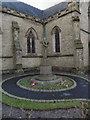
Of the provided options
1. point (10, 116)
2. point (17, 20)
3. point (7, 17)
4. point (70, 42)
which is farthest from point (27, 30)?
point (10, 116)

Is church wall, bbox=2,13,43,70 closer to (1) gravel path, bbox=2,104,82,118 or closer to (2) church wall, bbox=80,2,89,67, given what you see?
(2) church wall, bbox=80,2,89,67

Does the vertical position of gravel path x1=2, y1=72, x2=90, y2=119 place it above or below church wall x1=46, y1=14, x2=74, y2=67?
below

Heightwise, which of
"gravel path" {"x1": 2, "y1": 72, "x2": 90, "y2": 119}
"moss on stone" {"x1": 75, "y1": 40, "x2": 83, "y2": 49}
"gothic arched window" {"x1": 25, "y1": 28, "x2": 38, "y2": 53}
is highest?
"gothic arched window" {"x1": 25, "y1": 28, "x2": 38, "y2": 53}

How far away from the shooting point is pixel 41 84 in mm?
5840

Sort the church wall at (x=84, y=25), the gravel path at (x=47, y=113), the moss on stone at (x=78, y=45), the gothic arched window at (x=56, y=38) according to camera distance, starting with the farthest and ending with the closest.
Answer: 1. the gothic arched window at (x=56, y=38)
2. the church wall at (x=84, y=25)
3. the moss on stone at (x=78, y=45)
4. the gravel path at (x=47, y=113)

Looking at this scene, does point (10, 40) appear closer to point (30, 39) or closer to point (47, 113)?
point (30, 39)

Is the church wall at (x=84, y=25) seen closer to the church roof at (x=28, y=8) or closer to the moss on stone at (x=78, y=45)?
the moss on stone at (x=78, y=45)

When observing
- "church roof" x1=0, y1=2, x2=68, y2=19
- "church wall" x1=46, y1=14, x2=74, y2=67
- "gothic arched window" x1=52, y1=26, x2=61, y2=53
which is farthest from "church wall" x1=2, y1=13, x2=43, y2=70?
"church wall" x1=46, y1=14, x2=74, y2=67

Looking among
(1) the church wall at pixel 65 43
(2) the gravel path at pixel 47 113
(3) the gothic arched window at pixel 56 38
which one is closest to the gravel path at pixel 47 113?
(2) the gravel path at pixel 47 113

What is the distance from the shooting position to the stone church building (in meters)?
10.3

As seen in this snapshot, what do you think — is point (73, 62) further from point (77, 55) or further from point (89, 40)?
point (89, 40)

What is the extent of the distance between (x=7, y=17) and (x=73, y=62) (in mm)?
10833

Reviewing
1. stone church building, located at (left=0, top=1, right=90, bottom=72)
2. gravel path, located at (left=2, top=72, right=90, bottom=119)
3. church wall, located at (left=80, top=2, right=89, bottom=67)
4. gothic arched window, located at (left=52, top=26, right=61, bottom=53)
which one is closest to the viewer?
gravel path, located at (left=2, top=72, right=90, bottom=119)

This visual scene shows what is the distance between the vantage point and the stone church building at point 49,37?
10297mm
